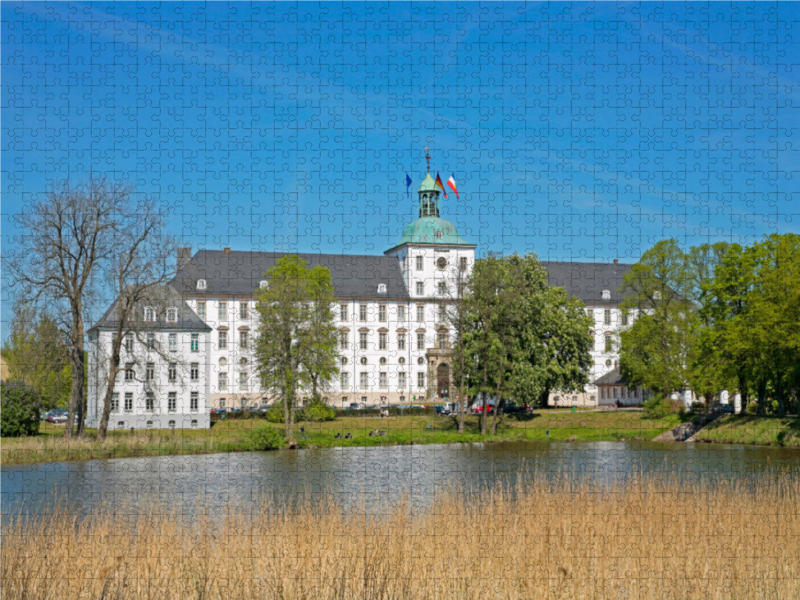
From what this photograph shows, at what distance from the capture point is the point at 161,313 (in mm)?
38500

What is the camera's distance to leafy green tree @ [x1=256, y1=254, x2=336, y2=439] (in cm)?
4300

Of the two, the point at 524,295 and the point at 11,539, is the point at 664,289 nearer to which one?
the point at 524,295

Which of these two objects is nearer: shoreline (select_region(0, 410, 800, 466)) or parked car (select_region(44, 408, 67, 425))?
shoreline (select_region(0, 410, 800, 466))

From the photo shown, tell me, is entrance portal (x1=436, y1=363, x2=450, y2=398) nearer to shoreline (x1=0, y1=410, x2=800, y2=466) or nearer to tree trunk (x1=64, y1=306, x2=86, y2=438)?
shoreline (x1=0, y1=410, x2=800, y2=466)

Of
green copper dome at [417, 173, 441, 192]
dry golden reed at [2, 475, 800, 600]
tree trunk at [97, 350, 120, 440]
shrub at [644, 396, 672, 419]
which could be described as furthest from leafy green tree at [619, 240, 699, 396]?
dry golden reed at [2, 475, 800, 600]

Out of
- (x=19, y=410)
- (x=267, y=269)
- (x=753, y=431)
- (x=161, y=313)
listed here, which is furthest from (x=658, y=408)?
(x=267, y=269)

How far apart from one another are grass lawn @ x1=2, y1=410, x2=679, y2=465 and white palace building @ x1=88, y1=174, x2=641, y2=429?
76.5 inches

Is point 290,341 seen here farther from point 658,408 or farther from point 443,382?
point 658,408

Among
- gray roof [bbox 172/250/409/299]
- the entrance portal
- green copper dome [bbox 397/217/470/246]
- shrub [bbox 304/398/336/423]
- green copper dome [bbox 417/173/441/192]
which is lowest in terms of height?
shrub [bbox 304/398/336/423]

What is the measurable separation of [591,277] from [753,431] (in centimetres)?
4035

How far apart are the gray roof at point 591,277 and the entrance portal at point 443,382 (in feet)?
74.3

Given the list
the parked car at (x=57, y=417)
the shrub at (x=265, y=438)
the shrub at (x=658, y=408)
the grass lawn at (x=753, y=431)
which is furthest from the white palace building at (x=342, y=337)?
the parked car at (x=57, y=417)

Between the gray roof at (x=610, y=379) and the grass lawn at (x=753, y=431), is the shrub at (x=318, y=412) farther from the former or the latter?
the gray roof at (x=610, y=379)

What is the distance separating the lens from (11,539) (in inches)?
462
